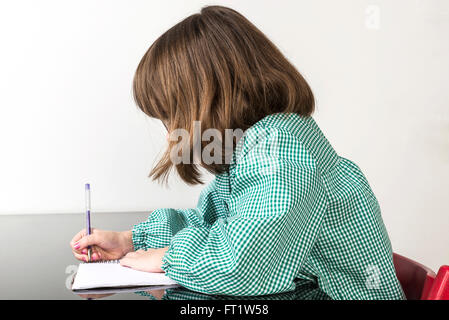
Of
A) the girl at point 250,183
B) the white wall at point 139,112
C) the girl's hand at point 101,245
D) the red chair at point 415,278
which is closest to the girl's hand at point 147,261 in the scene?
the girl at point 250,183

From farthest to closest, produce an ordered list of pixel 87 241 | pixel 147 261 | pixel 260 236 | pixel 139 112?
pixel 139 112, pixel 87 241, pixel 147 261, pixel 260 236

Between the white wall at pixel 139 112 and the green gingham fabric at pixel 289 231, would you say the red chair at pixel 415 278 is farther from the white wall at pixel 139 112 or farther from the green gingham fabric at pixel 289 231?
the white wall at pixel 139 112

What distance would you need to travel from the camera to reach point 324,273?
83 cm

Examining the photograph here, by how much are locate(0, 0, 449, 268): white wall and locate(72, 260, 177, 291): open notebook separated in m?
0.67

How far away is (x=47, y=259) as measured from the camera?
996 mm

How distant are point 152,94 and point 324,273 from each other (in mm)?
431

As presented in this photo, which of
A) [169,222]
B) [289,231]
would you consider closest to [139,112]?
[169,222]

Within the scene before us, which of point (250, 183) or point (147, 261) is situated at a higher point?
point (250, 183)

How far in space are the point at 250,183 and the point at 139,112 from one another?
780 millimetres

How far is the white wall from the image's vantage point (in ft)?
4.75

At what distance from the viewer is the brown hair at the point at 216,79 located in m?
0.89

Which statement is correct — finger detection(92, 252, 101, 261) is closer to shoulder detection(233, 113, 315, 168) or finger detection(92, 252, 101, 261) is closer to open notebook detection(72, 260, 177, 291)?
open notebook detection(72, 260, 177, 291)

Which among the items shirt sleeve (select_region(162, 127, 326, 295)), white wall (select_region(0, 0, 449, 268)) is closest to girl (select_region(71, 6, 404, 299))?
shirt sleeve (select_region(162, 127, 326, 295))

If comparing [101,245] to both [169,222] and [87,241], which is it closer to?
[87,241]
